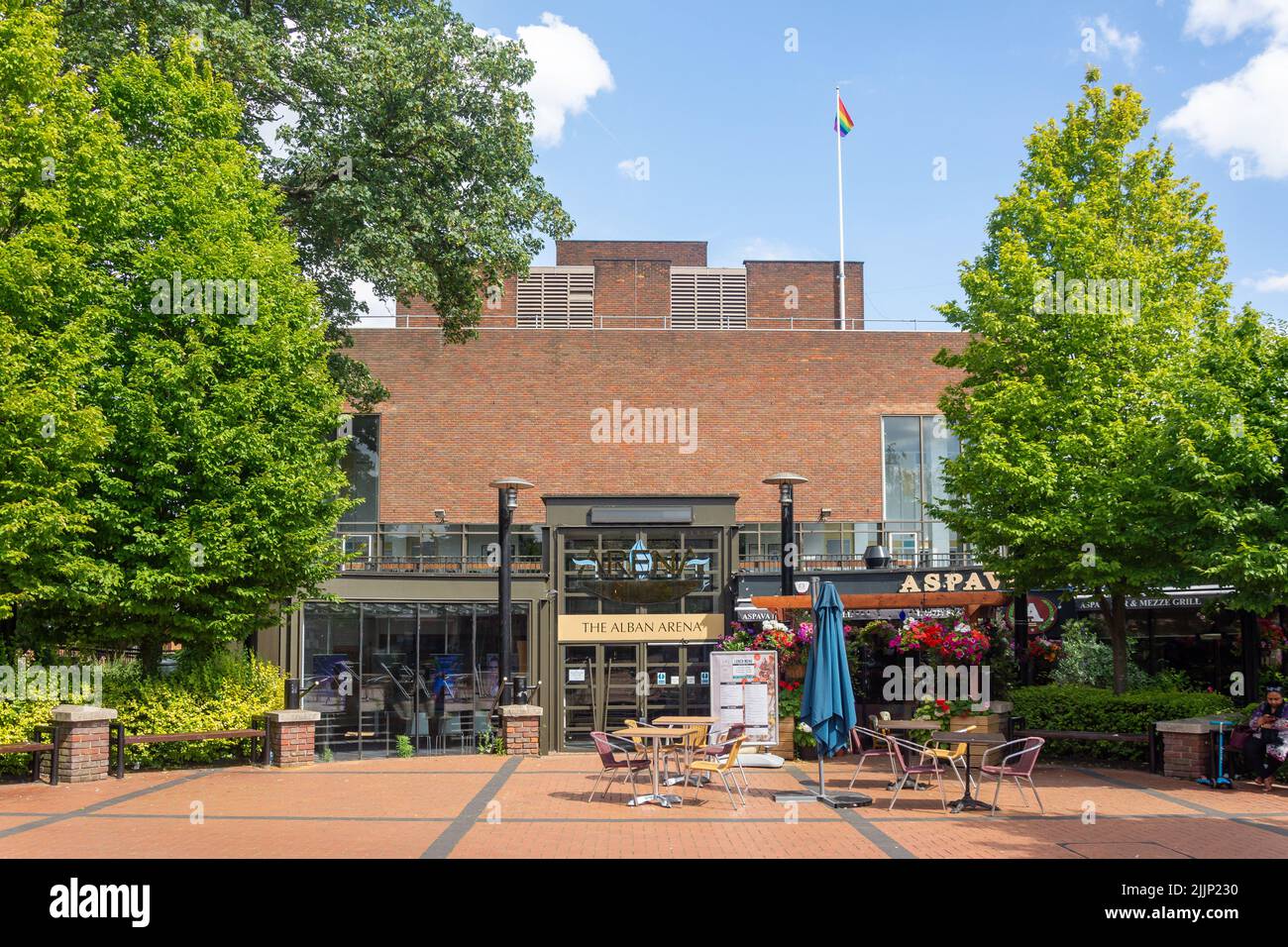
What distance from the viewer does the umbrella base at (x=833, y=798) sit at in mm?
13297

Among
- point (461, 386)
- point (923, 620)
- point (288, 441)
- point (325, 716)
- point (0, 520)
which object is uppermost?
point (461, 386)

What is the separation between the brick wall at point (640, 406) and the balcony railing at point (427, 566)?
471 cm

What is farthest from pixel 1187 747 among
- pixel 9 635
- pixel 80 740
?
pixel 9 635

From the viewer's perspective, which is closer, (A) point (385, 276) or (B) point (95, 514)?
(B) point (95, 514)

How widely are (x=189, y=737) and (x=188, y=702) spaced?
2.12ft

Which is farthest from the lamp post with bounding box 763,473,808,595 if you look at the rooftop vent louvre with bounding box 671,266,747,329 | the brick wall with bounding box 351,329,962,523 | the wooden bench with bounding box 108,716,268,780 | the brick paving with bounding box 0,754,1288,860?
the rooftop vent louvre with bounding box 671,266,747,329

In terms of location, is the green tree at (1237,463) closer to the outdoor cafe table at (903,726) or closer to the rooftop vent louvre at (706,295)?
the outdoor cafe table at (903,726)

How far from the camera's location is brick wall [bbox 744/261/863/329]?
40625 mm

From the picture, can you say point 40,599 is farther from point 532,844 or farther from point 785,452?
point 785,452

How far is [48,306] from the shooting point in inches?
604

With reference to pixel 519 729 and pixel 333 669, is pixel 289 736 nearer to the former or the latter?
pixel 519 729

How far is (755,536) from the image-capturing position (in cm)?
2894
